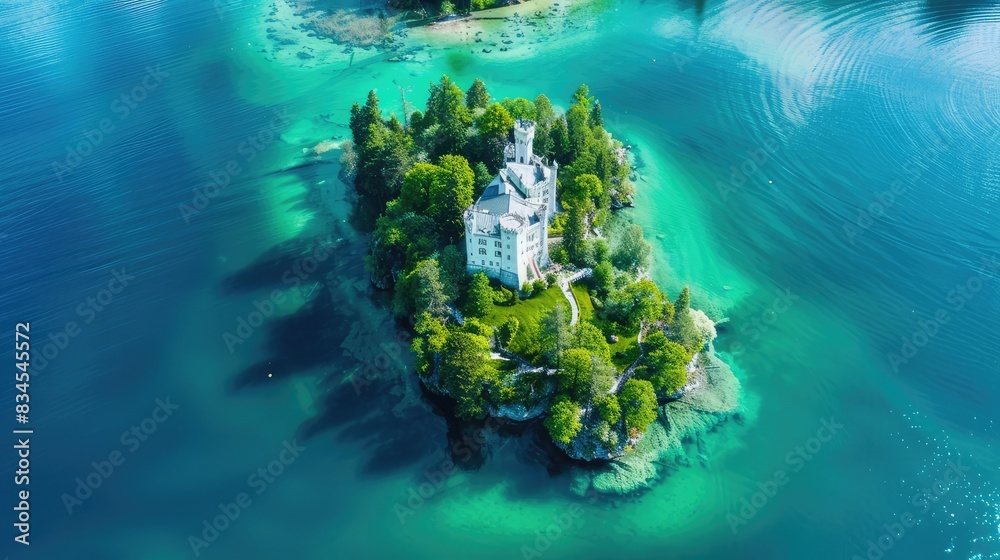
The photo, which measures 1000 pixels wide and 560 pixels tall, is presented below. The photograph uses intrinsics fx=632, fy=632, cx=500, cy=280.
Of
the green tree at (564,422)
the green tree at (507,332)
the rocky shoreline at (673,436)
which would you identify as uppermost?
the green tree at (507,332)

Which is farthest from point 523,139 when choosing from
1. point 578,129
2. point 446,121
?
point 446,121

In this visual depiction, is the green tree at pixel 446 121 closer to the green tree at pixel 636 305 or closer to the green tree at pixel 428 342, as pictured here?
the green tree at pixel 428 342

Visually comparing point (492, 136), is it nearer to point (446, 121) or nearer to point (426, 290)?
point (446, 121)

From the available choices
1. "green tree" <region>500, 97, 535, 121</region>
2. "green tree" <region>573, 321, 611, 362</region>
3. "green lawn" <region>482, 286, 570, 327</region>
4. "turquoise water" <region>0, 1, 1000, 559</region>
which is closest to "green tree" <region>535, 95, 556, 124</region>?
"green tree" <region>500, 97, 535, 121</region>

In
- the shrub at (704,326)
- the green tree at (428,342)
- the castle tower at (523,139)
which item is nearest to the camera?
the green tree at (428,342)

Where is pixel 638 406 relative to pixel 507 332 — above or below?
below

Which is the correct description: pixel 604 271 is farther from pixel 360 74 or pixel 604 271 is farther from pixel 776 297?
pixel 360 74

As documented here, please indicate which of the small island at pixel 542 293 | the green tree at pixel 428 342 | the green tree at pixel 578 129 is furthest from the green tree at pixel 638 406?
the green tree at pixel 578 129

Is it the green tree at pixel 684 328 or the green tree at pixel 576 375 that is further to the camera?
the green tree at pixel 684 328
